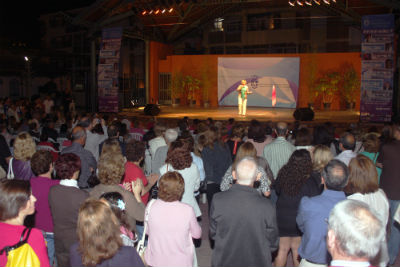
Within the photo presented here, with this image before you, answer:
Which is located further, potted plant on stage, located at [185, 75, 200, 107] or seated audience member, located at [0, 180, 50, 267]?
potted plant on stage, located at [185, 75, 200, 107]

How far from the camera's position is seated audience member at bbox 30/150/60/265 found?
3.24 meters

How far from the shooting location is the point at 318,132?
18.3ft

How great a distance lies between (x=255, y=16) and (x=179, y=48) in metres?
5.55

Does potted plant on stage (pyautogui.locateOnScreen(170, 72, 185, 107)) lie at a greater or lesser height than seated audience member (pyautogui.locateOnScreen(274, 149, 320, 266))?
greater

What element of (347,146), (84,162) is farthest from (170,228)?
(347,146)

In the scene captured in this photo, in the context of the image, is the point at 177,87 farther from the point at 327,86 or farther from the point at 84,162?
the point at 84,162

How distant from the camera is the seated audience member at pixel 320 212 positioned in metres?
2.78

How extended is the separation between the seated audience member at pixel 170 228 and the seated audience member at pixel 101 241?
2.23 ft

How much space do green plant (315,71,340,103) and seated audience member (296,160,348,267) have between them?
1688cm

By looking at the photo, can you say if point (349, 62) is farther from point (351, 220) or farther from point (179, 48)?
point (351, 220)

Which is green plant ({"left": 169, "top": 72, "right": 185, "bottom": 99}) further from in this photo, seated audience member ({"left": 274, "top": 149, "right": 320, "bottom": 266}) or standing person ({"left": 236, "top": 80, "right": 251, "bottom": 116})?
seated audience member ({"left": 274, "top": 149, "right": 320, "bottom": 266})

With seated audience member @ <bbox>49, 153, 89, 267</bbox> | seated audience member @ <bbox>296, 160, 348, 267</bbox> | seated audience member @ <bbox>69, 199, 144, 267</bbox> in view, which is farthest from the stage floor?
seated audience member @ <bbox>69, 199, 144, 267</bbox>

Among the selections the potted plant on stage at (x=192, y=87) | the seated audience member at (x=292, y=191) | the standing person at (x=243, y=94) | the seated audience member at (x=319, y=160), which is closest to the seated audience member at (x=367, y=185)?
the seated audience member at (x=292, y=191)

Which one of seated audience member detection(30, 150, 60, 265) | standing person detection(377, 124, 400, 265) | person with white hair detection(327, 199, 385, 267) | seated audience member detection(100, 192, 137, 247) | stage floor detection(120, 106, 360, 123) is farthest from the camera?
stage floor detection(120, 106, 360, 123)
